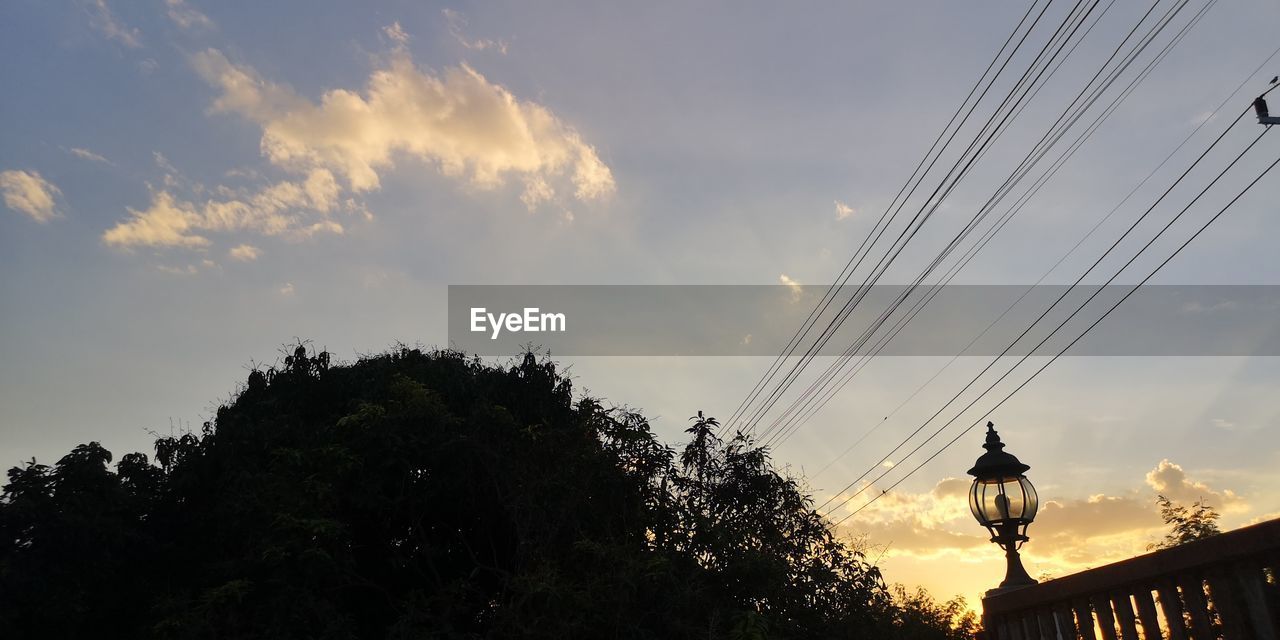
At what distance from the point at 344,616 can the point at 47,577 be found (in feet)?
15.8

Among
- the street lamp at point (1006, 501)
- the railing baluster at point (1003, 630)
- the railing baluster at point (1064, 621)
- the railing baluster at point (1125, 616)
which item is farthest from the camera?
the street lamp at point (1006, 501)

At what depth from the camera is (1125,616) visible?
201 inches

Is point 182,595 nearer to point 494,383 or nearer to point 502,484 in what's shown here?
point 502,484

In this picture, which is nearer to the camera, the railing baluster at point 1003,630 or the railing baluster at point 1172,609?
the railing baluster at point 1172,609

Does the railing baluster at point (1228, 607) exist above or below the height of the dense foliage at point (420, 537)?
below

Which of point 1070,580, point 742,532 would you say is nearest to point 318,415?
point 742,532

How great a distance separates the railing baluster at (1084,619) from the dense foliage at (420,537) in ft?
27.3

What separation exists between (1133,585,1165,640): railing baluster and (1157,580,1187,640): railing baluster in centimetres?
6

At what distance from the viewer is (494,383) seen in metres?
19.8

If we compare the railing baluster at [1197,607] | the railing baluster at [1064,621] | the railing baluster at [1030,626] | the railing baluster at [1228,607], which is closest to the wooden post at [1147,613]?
the railing baluster at [1197,607]

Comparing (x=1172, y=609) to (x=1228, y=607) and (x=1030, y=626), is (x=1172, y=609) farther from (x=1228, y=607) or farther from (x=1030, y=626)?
(x=1030, y=626)

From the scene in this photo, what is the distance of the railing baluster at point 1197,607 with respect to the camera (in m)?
4.55

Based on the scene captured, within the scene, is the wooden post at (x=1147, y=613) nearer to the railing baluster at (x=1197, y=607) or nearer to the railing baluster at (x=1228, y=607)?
the railing baluster at (x=1197, y=607)

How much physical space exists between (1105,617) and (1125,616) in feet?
0.63
